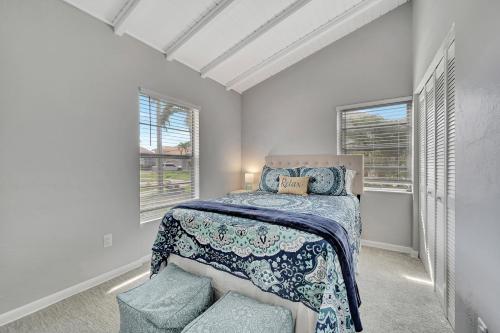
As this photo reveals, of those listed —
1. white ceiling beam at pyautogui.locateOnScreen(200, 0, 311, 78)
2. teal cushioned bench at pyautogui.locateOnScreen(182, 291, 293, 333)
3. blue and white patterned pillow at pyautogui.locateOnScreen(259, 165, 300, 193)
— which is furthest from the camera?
blue and white patterned pillow at pyautogui.locateOnScreen(259, 165, 300, 193)

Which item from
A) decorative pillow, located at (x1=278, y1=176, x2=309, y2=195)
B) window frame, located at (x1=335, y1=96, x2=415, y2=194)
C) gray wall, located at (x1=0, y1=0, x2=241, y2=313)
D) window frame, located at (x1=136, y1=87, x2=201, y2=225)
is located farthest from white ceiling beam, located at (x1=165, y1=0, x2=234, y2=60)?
window frame, located at (x1=335, y1=96, x2=415, y2=194)

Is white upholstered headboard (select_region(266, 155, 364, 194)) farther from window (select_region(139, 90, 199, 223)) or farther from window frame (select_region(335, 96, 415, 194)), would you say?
window (select_region(139, 90, 199, 223))

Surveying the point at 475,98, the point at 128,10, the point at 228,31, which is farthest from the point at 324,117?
the point at 128,10

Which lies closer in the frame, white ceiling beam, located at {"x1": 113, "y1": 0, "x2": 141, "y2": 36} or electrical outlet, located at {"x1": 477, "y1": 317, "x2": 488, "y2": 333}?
electrical outlet, located at {"x1": 477, "y1": 317, "x2": 488, "y2": 333}

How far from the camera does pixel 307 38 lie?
3188 millimetres

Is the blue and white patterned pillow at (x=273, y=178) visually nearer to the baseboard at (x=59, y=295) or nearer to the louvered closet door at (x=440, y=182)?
the louvered closet door at (x=440, y=182)

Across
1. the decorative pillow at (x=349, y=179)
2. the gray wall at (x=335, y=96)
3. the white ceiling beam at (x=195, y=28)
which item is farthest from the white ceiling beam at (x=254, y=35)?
the decorative pillow at (x=349, y=179)

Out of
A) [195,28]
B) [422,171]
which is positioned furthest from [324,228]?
[195,28]

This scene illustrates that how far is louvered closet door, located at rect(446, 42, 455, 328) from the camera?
164cm

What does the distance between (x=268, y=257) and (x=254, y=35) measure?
2.64m

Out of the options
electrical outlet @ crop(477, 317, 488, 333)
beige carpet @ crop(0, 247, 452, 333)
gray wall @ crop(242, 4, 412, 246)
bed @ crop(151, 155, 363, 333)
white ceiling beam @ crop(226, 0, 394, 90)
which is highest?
white ceiling beam @ crop(226, 0, 394, 90)

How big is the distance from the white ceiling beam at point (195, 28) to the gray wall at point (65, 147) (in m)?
0.19

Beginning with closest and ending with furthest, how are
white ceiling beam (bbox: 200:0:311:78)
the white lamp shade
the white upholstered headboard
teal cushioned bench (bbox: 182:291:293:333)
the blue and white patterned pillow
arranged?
teal cushioned bench (bbox: 182:291:293:333), white ceiling beam (bbox: 200:0:311:78), the blue and white patterned pillow, the white upholstered headboard, the white lamp shade

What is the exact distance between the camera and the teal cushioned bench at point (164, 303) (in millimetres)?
1271
